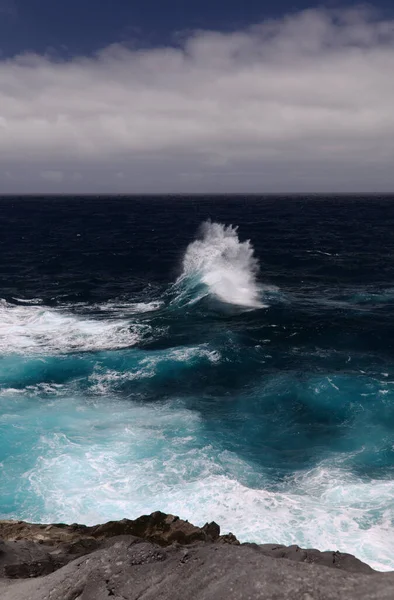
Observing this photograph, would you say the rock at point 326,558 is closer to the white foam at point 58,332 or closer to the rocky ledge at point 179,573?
the rocky ledge at point 179,573

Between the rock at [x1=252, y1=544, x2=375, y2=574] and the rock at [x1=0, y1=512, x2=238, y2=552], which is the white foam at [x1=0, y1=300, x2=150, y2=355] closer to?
the rock at [x1=0, y1=512, x2=238, y2=552]

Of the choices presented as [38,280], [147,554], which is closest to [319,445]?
[147,554]

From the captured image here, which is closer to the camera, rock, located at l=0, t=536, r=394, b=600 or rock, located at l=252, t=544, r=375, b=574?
rock, located at l=0, t=536, r=394, b=600

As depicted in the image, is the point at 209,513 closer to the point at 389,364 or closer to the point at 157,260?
the point at 389,364

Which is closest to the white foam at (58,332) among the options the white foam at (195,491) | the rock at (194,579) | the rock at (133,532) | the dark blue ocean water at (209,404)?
the dark blue ocean water at (209,404)

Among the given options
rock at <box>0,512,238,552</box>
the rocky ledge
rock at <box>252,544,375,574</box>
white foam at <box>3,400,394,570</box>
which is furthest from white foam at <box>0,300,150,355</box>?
rock at <box>252,544,375,574</box>
